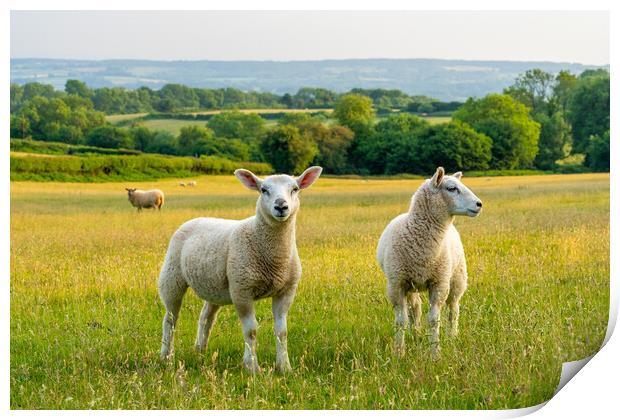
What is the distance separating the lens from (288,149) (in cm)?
933

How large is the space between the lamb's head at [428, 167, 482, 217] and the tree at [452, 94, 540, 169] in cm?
246

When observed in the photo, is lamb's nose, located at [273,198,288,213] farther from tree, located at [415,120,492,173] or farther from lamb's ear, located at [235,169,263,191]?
tree, located at [415,120,492,173]

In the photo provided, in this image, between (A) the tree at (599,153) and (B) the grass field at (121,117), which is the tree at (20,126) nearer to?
(B) the grass field at (121,117)

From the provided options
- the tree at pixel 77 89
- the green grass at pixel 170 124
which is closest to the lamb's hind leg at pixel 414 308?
the green grass at pixel 170 124

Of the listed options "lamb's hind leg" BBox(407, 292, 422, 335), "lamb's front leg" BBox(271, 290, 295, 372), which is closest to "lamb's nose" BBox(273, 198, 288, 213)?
"lamb's front leg" BBox(271, 290, 295, 372)

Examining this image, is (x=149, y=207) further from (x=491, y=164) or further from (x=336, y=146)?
(x=491, y=164)

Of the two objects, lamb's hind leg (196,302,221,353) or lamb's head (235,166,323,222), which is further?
lamb's hind leg (196,302,221,353)

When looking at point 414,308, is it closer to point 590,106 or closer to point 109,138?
point 590,106

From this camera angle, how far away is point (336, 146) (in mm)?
9141

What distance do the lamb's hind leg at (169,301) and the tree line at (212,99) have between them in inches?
93.6

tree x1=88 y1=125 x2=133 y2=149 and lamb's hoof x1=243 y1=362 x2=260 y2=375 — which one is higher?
tree x1=88 y1=125 x2=133 y2=149

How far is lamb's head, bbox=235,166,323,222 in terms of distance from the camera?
579cm

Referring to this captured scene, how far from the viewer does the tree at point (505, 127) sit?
→ 8992 mm

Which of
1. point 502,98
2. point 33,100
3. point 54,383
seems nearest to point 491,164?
point 502,98
